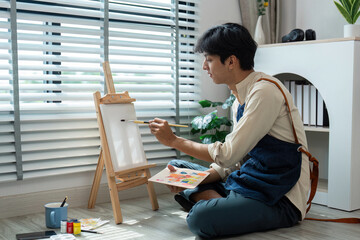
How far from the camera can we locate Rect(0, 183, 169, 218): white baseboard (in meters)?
2.73

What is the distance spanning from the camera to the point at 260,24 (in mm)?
3613

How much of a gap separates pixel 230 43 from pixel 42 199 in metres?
1.49

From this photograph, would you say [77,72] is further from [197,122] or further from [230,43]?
[230,43]

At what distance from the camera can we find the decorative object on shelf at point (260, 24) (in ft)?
11.7

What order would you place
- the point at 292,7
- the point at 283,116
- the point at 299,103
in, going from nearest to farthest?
1. the point at 283,116
2. the point at 299,103
3. the point at 292,7

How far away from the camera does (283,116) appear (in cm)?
231

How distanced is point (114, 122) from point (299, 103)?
140 cm

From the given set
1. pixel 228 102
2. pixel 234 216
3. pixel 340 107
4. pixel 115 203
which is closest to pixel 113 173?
pixel 115 203

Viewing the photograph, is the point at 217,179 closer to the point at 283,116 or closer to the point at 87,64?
the point at 283,116

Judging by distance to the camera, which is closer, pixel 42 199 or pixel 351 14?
pixel 42 199

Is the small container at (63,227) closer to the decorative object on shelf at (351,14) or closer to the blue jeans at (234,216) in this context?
the blue jeans at (234,216)

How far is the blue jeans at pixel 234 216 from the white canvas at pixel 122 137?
66 centimetres

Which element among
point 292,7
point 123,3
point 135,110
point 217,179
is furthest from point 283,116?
point 292,7

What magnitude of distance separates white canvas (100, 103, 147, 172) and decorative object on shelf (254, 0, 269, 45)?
48.4 inches
